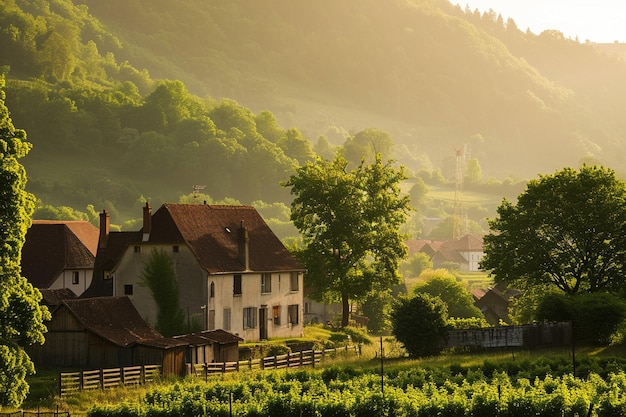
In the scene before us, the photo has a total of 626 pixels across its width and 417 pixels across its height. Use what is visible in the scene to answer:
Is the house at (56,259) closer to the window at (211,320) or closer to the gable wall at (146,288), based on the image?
the gable wall at (146,288)

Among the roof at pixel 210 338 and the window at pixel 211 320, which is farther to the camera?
the window at pixel 211 320

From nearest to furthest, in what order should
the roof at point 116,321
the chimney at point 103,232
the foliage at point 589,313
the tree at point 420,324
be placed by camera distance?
the roof at point 116,321, the foliage at point 589,313, the tree at point 420,324, the chimney at point 103,232

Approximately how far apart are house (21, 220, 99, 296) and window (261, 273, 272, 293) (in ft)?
66.7

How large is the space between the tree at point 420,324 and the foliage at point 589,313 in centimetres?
709

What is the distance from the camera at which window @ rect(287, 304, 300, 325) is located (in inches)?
3396

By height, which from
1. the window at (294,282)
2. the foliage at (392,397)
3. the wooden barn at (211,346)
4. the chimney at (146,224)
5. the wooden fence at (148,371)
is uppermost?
the chimney at (146,224)

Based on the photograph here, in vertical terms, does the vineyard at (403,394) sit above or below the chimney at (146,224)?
below

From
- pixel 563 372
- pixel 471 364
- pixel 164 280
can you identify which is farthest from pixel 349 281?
pixel 563 372

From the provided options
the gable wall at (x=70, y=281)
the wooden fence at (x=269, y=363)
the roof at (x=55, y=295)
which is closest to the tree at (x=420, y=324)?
the wooden fence at (x=269, y=363)

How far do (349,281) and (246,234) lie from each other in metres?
14.5

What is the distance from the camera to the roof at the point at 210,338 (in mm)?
68938

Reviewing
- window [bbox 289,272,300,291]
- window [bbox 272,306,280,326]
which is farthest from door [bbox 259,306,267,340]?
window [bbox 289,272,300,291]

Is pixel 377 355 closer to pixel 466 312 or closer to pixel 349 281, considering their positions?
pixel 349 281

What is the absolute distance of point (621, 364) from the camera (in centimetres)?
Result: 5866
